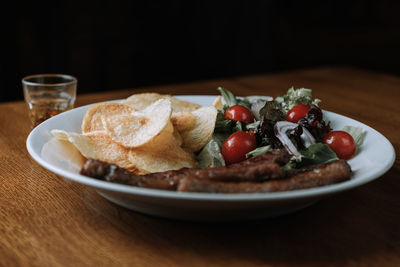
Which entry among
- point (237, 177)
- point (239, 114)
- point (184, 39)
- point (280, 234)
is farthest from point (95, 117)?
point (184, 39)

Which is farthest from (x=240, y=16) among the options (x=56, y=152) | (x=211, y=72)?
(x=56, y=152)

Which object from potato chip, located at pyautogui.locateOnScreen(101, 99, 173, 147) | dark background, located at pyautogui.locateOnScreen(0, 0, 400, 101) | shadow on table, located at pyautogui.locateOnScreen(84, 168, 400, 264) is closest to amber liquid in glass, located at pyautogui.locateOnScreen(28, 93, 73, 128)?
potato chip, located at pyautogui.locateOnScreen(101, 99, 173, 147)

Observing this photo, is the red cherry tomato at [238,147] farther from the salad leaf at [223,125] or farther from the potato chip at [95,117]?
the potato chip at [95,117]

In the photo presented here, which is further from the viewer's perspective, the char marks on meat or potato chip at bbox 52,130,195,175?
potato chip at bbox 52,130,195,175

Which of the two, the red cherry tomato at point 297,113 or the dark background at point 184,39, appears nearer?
the red cherry tomato at point 297,113

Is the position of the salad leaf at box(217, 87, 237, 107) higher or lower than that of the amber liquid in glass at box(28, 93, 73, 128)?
higher

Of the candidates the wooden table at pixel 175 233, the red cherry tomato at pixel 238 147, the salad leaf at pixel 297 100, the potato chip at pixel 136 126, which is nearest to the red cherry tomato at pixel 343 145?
the wooden table at pixel 175 233

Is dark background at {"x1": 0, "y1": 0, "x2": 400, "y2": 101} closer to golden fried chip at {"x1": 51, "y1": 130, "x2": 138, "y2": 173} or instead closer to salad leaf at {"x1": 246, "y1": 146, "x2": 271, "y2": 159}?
golden fried chip at {"x1": 51, "y1": 130, "x2": 138, "y2": 173}
